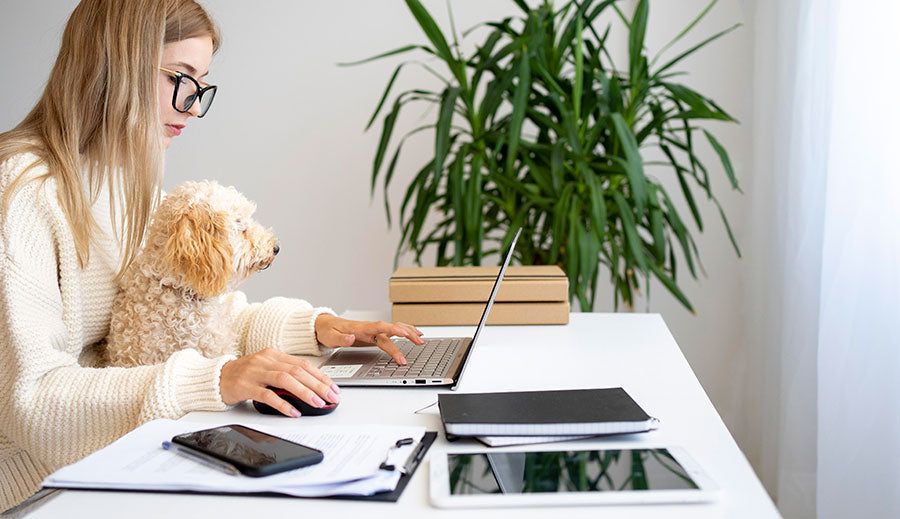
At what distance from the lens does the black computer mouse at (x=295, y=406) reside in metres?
0.98

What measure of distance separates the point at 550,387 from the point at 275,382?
1.23ft

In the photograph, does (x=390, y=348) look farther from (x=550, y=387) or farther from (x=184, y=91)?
(x=184, y=91)

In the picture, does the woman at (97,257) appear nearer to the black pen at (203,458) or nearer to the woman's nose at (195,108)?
the woman's nose at (195,108)

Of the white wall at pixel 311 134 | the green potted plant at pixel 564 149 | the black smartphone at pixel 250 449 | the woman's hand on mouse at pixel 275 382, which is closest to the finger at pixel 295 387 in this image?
the woman's hand on mouse at pixel 275 382

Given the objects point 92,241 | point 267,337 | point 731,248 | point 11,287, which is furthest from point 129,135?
point 731,248

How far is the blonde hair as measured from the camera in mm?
1170

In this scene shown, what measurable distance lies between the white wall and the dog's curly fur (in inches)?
64.0

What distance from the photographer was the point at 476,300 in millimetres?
1549

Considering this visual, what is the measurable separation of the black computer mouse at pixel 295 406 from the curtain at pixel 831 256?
1.11 metres

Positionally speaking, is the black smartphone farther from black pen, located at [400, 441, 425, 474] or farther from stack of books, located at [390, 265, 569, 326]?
stack of books, located at [390, 265, 569, 326]

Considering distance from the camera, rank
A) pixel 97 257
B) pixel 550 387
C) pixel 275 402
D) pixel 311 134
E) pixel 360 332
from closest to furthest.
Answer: pixel 275 402
pixel 550 387
pixel 97 257
pixel 360 332
pixel 311 134

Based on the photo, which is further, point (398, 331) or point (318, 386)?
point (398, 331)

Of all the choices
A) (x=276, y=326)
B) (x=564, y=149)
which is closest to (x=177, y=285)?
(x=276, y=326)

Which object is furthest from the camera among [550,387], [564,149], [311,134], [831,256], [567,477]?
[311,134]
